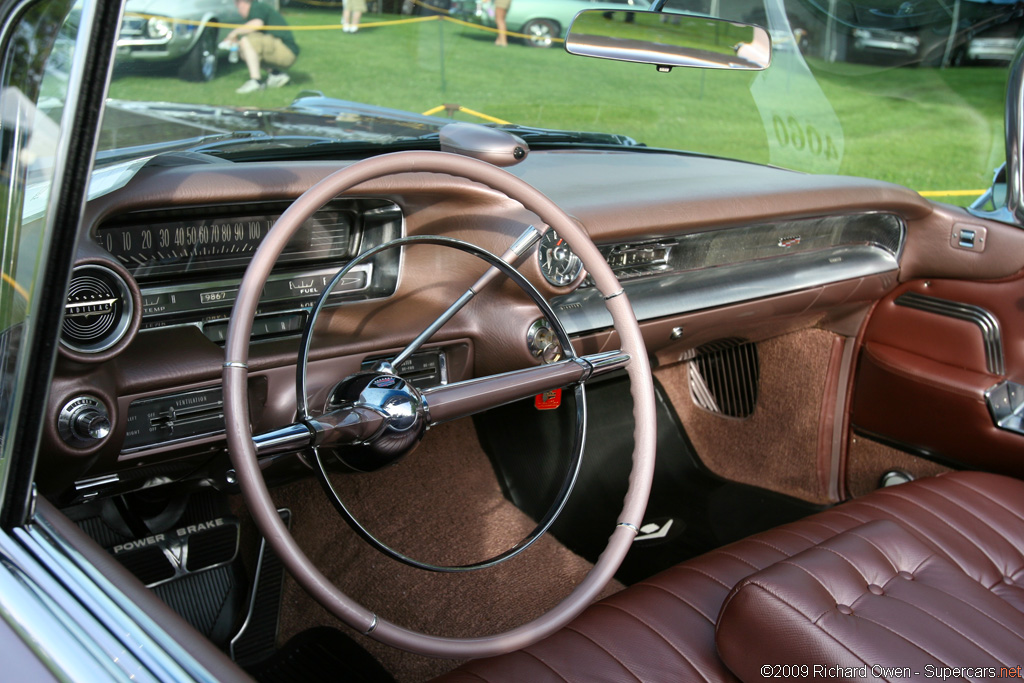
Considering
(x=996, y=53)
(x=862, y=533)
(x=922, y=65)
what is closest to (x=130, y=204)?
(x=862, y=533)

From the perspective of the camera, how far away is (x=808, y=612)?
134 cm

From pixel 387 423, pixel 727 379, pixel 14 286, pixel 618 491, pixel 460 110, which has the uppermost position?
pixel 460 110

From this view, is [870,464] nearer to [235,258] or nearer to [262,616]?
[262,616]

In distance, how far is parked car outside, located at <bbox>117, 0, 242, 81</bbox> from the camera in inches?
71.3

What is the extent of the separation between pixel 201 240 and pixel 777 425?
2104 mm

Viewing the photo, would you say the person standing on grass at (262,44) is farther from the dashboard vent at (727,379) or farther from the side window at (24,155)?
the dashboard vent at (727,379)

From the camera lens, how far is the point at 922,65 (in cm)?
772

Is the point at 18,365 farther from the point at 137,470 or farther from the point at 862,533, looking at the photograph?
the point at 862,533

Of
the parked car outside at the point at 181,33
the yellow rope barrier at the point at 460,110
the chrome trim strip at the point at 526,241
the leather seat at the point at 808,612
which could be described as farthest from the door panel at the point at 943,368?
Answer: the parked car outside at the point at 181,33

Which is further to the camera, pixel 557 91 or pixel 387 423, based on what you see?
pixel 557 91

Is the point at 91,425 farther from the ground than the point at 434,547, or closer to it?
farther from the ground

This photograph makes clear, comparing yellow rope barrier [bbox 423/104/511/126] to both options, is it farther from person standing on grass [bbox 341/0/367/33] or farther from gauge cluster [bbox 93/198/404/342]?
gauge cluster [bbox 93/198/404/342]

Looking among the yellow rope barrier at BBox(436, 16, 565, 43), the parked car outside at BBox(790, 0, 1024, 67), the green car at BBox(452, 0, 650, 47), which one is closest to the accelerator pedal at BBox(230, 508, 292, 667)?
the yellow rope barrier at BBox(436, 16, 565, 43)

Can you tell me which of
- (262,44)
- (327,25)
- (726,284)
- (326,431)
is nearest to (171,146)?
(262,44)
